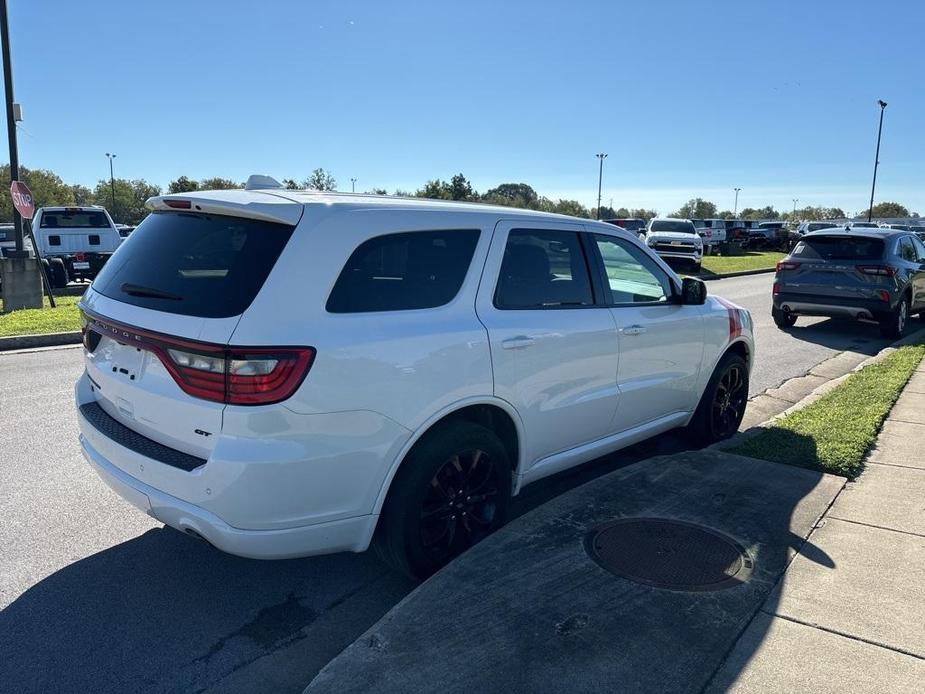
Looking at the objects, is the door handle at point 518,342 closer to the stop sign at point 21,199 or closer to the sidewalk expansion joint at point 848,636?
the sidewalk expansion joint at point 848,636

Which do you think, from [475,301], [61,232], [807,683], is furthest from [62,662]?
[61,232]

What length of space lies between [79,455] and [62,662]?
2.64 metres

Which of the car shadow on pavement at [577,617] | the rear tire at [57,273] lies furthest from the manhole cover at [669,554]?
the rear tire at [57,273]

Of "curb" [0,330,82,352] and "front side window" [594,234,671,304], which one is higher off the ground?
"front side window" [594,234,671,304]

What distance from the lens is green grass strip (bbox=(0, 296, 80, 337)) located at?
32.6 feet

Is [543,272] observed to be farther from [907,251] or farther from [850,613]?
[907,251]

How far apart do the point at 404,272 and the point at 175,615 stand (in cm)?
189

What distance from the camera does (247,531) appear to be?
280cm

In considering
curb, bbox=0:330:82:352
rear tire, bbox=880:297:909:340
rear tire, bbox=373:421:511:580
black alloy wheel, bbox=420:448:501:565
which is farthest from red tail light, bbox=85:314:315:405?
rear tire, bbox=880:297:909:340

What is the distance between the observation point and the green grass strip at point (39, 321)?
9.94 meters

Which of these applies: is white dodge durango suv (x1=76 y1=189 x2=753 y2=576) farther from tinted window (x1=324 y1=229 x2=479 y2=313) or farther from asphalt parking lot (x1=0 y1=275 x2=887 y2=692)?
asphalt parking lot (x1=0 y1=275 x2=887 y2=692)

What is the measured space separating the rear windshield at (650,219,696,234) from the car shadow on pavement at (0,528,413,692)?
78.1 ft

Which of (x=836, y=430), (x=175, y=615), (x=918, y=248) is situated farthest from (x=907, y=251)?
(x=175, y=615)

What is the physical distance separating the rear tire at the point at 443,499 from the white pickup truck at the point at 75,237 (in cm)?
1472
